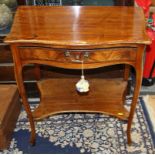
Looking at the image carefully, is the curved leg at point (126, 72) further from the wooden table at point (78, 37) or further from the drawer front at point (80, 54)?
the drawer front at point (80, 54)

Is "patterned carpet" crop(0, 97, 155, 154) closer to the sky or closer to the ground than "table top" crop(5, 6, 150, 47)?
closer to the ground

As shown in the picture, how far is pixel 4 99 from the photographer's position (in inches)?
62.1

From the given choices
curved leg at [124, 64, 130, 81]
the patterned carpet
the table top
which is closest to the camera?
the table top

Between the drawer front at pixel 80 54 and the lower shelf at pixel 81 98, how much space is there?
1.52 feet

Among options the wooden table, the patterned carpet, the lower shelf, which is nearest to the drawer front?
the wooden table

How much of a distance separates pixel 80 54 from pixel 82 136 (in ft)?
2.14

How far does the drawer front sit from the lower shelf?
1.52ft

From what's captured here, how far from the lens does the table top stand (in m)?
1.06

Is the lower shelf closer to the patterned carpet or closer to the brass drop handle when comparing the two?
the patterned carpet

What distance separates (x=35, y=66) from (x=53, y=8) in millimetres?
443

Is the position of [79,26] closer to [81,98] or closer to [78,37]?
[78,37]

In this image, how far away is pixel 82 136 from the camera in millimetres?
1585

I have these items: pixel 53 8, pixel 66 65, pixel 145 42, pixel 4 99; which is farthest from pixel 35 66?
pixel 145 42

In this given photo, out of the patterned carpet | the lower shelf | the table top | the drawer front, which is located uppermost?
the table top
